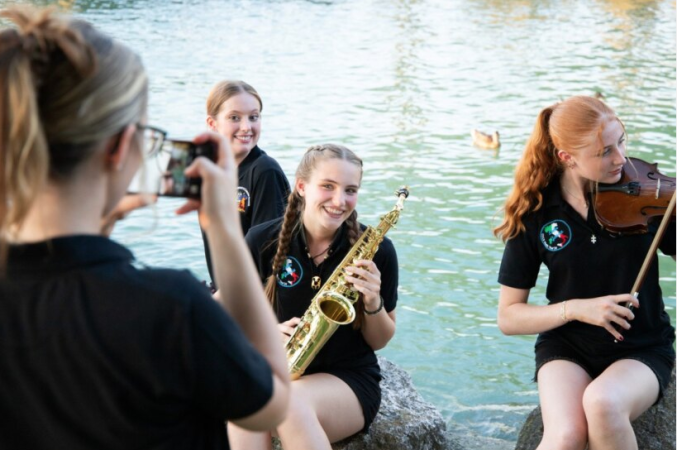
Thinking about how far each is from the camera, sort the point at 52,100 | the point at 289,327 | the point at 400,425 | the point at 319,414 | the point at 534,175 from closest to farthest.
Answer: the point at 52,100, the point at 319,414, the point at 289,327, the point at 534,175, the point at 400,425

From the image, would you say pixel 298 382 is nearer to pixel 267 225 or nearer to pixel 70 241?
pixel 267 225

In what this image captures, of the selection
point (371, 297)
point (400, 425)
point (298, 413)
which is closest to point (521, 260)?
point (371, 297)

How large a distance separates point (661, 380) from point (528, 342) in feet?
9.61

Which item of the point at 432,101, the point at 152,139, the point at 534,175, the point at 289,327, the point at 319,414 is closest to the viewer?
the point at 152,139

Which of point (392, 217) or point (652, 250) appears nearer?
point (652, 250)

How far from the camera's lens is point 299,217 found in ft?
12.8

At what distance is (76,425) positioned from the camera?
156cm

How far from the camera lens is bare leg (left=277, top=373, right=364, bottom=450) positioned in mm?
3180

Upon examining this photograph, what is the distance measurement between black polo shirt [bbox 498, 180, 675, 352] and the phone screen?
2.37m

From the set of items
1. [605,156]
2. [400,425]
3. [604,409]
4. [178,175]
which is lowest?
[400,425]

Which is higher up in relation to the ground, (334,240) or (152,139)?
(152,139)

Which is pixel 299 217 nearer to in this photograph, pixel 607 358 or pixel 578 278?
pixel 578 278

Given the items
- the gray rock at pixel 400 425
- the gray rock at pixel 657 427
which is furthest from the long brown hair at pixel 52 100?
the gray rock at pixel 657 427

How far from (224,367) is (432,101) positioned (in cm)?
1328
